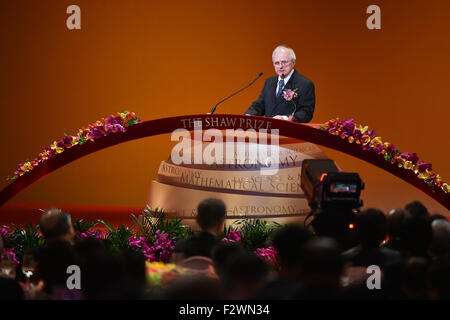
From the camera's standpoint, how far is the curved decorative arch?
4.53 m

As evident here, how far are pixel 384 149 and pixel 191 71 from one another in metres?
4.40

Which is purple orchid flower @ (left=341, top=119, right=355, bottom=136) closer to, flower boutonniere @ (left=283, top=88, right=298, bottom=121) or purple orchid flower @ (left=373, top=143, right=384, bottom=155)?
purple orchid flower @ (left=373, top=143, right=384, bottom=155)

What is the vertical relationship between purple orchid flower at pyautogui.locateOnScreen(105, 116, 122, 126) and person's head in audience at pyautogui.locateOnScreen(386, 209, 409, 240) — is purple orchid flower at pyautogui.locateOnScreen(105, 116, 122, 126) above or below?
above

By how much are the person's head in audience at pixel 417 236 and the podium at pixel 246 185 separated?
6.68 ft

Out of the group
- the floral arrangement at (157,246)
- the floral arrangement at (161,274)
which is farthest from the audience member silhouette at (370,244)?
the floral arrangement at (157,246)

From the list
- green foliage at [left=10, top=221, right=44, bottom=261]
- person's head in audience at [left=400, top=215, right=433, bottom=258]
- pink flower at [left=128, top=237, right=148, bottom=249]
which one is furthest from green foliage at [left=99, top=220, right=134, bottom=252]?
person's head in audience at [left=400, top=215, right=433, bottom=258]

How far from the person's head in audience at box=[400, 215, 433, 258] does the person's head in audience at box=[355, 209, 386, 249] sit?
0.11m

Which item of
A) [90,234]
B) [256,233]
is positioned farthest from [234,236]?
[90,234]

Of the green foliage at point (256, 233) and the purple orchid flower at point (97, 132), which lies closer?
the green foliage at point (256, 233)

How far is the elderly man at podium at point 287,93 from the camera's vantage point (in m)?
5.33

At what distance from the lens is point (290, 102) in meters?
5.41

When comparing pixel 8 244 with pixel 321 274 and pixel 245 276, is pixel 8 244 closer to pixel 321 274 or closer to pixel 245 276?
pixel 245 276

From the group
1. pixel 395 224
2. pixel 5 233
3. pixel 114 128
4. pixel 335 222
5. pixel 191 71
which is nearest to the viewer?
pixel 395 224

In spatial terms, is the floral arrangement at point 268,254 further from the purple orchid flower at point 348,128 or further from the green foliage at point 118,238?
the purple orchid flower at point 348,128
